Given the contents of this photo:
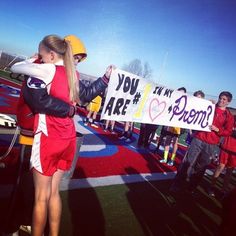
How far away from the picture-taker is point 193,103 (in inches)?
236

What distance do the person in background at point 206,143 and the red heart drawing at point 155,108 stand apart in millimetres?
988

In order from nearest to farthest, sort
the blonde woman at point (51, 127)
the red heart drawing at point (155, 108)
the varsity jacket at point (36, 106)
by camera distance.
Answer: the varsity jacket at point (36, 106), the blonde woman at point (51, 127), the red heart drawing at point (155, 108)

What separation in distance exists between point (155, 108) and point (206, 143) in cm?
132

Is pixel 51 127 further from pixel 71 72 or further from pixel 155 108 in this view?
pixel 155 108

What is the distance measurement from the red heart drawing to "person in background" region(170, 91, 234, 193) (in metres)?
0.99

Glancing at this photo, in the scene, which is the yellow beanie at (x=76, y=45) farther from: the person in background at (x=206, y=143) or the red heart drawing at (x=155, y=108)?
the person in background at (x=206, y=143)

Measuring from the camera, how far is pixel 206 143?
5355 millimetres

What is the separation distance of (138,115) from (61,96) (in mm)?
2531

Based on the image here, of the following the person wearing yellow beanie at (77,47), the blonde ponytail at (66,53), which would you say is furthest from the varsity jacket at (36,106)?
the person wearing yellow beanie at (77,47)

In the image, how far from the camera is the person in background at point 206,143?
534cm

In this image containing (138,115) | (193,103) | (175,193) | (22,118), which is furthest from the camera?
(193,103)

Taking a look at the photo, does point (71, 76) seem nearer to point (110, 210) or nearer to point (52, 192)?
point (52, 192)

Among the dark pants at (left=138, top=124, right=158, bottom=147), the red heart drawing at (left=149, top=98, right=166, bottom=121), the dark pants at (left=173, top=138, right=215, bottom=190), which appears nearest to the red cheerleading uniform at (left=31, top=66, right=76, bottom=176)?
the red heart drawing at (left=149, top=98, right=166, bottom=121)

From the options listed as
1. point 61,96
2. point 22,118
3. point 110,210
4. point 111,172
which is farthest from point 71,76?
point 111,172
